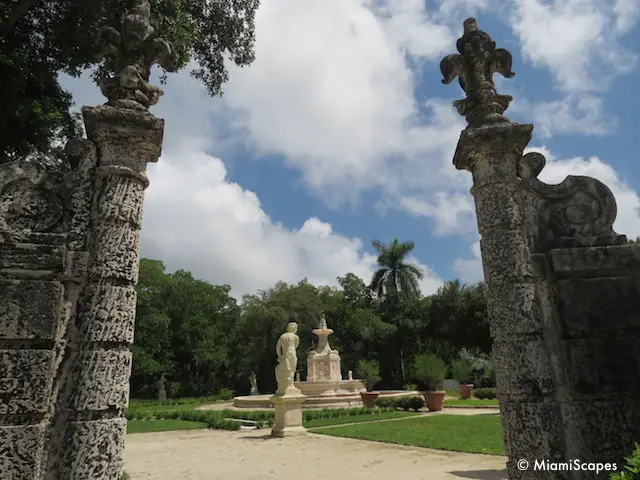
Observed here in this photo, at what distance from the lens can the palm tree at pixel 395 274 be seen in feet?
127

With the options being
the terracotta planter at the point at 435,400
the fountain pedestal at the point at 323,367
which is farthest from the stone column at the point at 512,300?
the fountain pedestal at the point at 323,367

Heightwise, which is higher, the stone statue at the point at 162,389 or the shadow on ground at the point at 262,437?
the stone statue at the point at 162,389

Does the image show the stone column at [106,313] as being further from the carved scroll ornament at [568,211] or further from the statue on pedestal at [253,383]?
the statue on pedestal at [253,383]

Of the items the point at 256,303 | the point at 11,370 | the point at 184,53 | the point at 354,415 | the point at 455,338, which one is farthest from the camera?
the point at 256,303

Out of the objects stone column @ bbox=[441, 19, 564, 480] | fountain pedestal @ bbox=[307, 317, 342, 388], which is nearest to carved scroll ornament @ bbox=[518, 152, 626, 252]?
stone column @ bbox=[441, 19, 564, 480]

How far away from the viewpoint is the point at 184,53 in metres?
8.51

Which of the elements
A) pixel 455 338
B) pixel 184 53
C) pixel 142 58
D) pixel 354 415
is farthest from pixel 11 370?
pixel 455 338

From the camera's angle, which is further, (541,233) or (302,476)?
(302,476)

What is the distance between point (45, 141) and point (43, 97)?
26.3 inches

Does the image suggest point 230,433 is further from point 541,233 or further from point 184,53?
point 541,233

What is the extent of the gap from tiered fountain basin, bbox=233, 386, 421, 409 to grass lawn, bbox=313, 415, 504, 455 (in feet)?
23.4

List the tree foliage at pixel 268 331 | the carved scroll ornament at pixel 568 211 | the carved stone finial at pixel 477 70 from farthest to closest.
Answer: the tree foliage at pixel 268 331 < the carved stone finial at pixel 477 70 < the carved scroll ornament at pixel 568 211

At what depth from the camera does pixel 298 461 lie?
845 cm

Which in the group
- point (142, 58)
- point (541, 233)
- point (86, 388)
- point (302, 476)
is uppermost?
point (142, 58)
